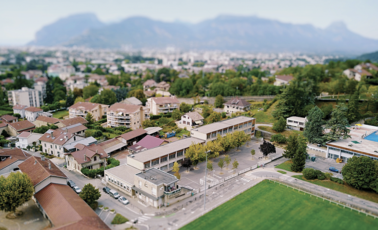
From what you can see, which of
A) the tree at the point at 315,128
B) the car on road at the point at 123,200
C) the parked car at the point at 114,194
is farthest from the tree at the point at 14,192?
the tree at the point at 315,128

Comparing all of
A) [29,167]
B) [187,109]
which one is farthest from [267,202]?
[187,109]

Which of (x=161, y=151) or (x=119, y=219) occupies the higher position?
(x=161, y=151)

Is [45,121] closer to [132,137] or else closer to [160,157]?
[132,137]

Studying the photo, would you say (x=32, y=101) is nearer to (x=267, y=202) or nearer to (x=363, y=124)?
(x=267, y=202)

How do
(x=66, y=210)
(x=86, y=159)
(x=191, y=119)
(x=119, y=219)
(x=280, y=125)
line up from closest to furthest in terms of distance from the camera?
(x=66, y=210) → (x=119, y=219) → (x=86, y=159) → (x=280, y=125) → (x=191, y=119)

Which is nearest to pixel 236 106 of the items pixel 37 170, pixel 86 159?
Result: pixel 86 159

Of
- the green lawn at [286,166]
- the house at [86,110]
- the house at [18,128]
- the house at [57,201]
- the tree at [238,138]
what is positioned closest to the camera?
the house at [57,201]

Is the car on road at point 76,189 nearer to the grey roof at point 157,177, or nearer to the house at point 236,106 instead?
the grey roof at point 157,177
